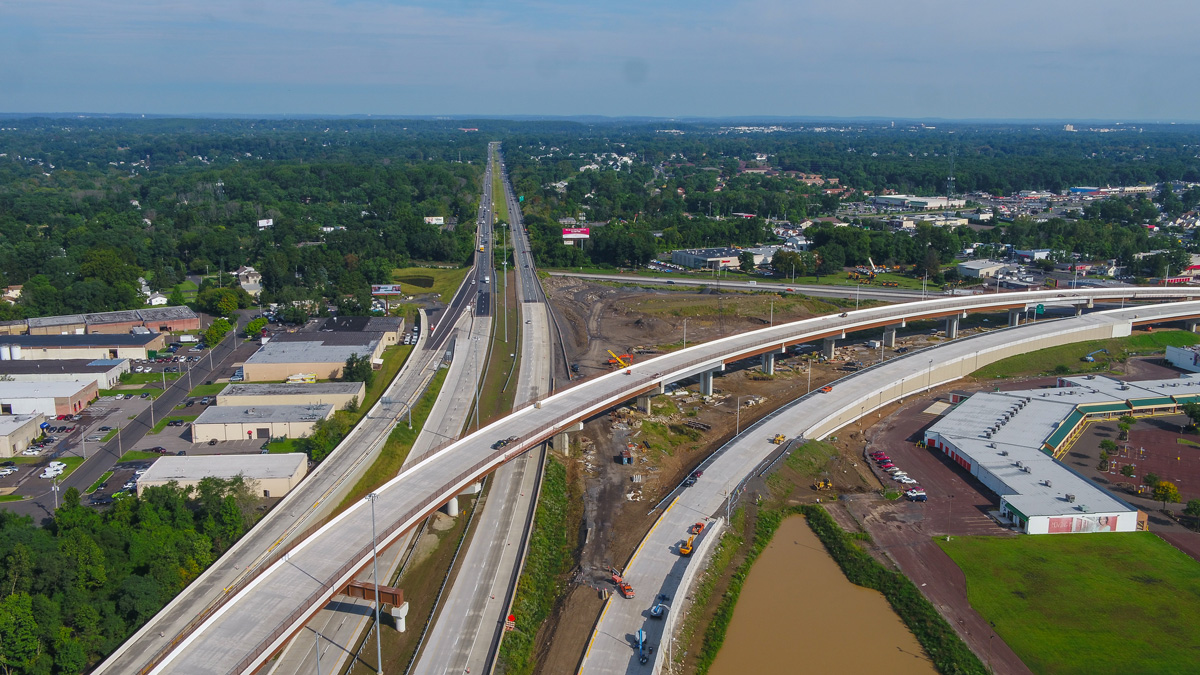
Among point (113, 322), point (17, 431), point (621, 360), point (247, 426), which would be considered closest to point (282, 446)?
point (247, 426)

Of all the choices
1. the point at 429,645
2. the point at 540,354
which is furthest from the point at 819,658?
the point at 540,354

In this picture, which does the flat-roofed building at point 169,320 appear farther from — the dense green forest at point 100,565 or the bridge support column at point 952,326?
the bridge support column at point 952,326

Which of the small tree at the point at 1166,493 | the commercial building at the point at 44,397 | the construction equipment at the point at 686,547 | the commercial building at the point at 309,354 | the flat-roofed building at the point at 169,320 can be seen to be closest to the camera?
the construction equipment at the point at 686,547

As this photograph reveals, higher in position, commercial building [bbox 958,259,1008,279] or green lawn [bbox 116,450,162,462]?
commercial building [bbox 958,259,1008,279]

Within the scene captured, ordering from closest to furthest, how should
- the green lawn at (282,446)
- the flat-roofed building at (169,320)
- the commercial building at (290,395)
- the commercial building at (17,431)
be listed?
1. the commercial building at (17,431)
2. the green lawn at (282,446)
3. the commercial building at (290,395)
4. the flat-roofed building at (169,320)

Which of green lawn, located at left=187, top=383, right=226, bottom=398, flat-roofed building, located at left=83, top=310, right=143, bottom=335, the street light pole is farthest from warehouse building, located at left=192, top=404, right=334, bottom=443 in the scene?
flat-roofed building, located at left=83, top=310, right=143, bottom=335

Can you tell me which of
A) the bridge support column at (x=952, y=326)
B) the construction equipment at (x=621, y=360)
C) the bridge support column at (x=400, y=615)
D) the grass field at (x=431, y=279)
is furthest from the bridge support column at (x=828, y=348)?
the bridge support column at (x=400, y=615)

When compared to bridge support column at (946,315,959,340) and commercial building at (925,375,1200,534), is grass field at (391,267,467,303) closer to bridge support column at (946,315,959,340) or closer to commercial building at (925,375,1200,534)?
bridge support column at (946,315,959,340)
